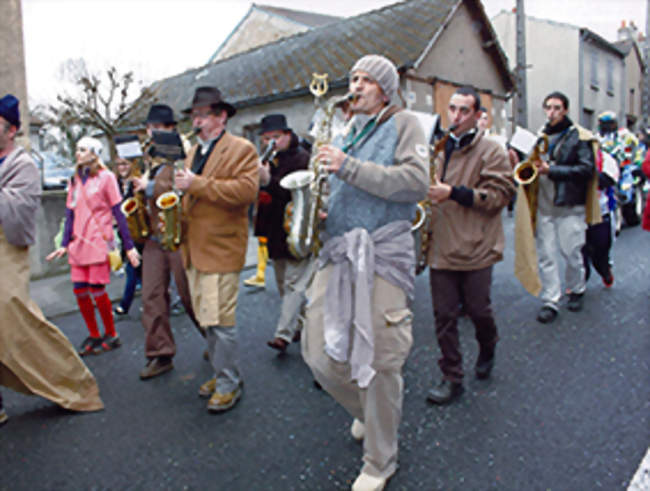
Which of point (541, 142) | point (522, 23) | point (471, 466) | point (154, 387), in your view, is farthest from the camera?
point (522, 23)

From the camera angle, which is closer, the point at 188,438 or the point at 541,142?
the point at 188,438

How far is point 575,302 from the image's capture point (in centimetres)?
544

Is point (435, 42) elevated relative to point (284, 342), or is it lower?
elevated

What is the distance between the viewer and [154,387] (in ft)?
13.2

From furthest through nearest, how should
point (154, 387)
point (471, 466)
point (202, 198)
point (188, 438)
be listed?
point (154, 387) → point (202, 198) → point (188, 438) → point (471, 466)

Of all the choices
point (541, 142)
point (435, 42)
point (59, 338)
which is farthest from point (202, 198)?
point (435, 42)

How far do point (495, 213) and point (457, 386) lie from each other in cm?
118

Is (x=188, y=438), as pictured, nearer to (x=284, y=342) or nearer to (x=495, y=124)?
(x=284, y=342)

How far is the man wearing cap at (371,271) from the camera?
2453 millimetres

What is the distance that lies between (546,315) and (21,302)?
169 inches

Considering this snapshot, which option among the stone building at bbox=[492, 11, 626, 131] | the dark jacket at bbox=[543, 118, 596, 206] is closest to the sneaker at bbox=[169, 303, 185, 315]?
the dark jacket at bbox=[543, 118, 596, 206]

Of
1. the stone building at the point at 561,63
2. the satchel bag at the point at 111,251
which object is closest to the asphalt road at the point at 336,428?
the satchel bag at the point at 111,251

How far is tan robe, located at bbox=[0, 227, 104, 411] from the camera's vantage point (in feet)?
10.8

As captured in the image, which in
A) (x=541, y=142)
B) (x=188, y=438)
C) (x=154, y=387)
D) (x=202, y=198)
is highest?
(x=541, y=142)
